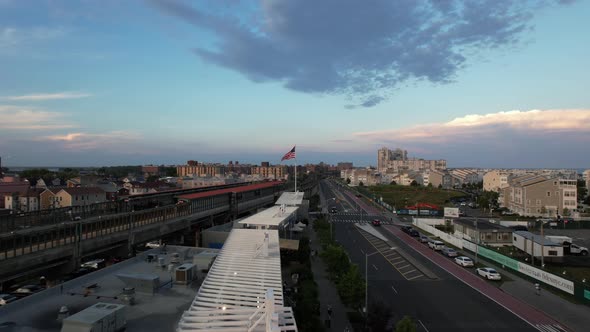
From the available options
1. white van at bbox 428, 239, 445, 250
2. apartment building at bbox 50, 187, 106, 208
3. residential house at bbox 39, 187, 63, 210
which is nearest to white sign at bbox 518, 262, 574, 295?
white van at bbox 428, 239, 445, 250

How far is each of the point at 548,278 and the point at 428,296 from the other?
881cm

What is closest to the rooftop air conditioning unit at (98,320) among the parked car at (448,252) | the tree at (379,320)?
the tree at (379,320)

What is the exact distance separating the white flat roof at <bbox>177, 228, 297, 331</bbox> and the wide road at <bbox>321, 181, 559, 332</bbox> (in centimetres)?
712

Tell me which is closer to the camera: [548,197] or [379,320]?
[379,320]

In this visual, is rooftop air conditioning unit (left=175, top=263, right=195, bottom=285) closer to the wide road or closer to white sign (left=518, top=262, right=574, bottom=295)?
the wide road

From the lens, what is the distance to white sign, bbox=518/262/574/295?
22641 mm

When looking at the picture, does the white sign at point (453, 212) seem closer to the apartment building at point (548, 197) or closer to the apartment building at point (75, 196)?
the apartment building at point (548, 197)

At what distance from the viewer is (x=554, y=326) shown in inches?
738

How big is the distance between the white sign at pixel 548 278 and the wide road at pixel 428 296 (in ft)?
10.6

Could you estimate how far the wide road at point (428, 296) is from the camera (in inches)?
752

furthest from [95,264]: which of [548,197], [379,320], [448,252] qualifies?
[548,197]

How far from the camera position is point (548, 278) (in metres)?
24.5

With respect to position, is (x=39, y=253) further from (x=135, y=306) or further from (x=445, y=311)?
(x=445, y=311)

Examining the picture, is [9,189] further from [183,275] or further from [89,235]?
[183,275]
